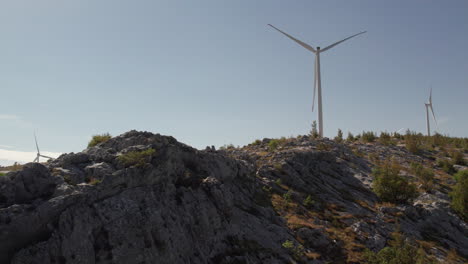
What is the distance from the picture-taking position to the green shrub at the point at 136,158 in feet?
67.3

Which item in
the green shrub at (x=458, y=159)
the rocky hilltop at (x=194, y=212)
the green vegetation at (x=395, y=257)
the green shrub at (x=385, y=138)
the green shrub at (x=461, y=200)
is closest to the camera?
the rocky hilltop at (x=194, y=212)

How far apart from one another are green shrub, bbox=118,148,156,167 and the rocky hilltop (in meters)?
0.09

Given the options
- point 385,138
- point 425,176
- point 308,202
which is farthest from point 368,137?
point 308,202

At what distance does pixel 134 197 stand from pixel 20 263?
637cm

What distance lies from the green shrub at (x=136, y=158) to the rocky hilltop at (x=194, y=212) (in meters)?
0.09

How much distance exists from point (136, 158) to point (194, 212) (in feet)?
17.2

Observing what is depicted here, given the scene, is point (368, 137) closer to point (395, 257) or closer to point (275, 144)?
point (275, 144)

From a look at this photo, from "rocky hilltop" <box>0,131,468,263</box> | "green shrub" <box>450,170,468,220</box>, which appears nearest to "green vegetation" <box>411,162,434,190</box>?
"rocky hilltop" <box>0,131,468,263</box>

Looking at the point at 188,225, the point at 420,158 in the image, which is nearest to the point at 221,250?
the point at 188,225

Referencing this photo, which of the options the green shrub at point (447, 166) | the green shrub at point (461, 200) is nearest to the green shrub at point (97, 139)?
the green shrub at point (461, 200)

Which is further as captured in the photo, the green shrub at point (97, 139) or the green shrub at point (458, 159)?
the green shrub at point (458, 159)

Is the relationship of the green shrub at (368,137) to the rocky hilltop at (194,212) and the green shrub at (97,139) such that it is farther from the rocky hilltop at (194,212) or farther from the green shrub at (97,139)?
the green shrub at (97,139)

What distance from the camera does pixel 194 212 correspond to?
69.4 feet

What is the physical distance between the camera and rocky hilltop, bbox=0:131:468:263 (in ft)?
51.3
